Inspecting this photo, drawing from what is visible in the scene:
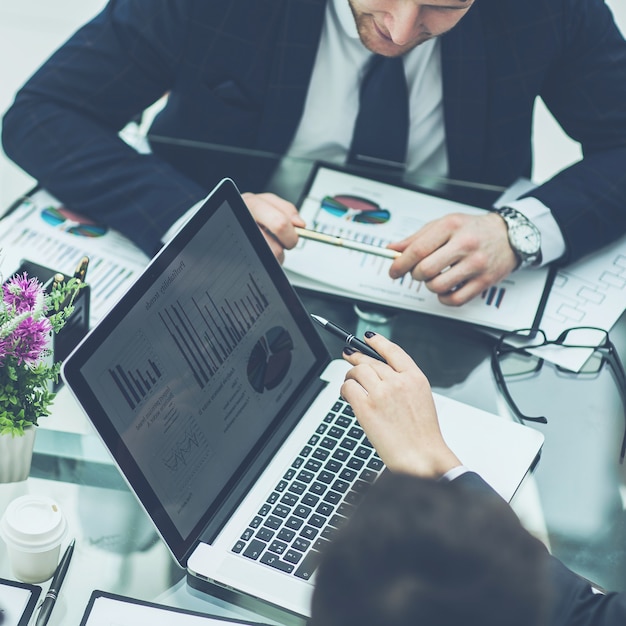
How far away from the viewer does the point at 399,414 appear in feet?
3.26

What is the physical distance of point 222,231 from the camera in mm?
1028

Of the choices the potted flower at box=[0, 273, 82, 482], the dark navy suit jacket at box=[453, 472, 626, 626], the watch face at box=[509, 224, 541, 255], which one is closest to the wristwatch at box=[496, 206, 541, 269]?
the watch face at box=[509, 224, 541, 255]

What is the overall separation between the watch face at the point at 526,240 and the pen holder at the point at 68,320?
2.04 feet

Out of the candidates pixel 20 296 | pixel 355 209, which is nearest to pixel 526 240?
pixel 355 209

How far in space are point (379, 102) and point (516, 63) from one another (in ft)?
0.76

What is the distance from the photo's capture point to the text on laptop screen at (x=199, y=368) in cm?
90

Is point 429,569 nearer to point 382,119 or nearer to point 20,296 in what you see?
point 20,296

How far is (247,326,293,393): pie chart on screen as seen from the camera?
1067mm

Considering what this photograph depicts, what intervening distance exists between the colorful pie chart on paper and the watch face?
616mm

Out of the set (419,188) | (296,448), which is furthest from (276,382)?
(419,188)

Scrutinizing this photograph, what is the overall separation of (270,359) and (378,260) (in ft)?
1.10

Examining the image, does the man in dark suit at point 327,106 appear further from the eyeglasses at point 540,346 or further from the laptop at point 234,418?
the laptop at point 234,418

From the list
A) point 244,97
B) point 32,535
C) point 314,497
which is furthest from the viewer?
point 244,97

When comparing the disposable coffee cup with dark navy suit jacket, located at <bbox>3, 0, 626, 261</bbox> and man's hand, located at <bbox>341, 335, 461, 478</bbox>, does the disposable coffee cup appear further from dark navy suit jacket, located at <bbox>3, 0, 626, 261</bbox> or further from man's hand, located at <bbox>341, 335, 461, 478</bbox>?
dark navy suit jacket, located at <bbox>3, 0, 626, 261</bbox>
